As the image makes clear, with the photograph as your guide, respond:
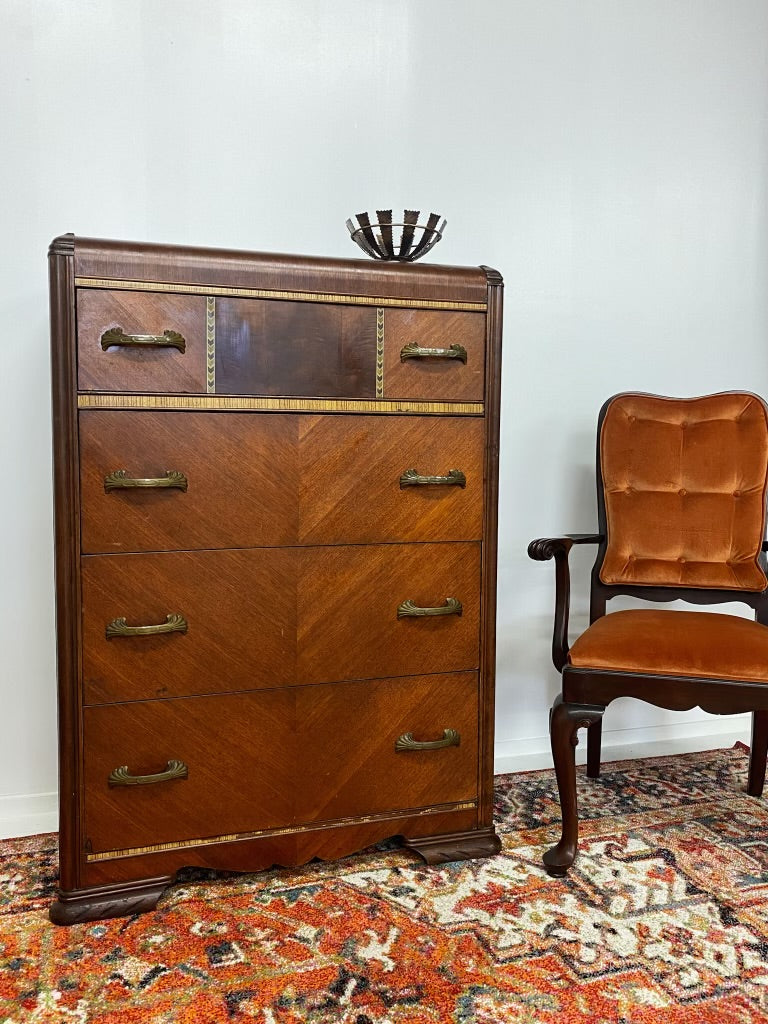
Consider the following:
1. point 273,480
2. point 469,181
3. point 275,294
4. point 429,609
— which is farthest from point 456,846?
point 469,181

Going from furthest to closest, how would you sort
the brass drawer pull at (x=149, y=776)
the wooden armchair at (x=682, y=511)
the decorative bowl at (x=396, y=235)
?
the wooden armchair at (x=682, y=511)
the decorative bowl at (x=396, y=235)
the brass drawer pull at (x=149, y=776)

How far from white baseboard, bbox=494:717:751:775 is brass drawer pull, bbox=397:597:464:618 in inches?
33.3

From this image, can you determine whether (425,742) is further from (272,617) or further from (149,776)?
(149,776)

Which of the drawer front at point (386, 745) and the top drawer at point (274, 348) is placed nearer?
the top drawer at point (274, 348)

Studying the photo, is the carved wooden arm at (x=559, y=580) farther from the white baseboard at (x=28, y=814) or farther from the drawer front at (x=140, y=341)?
the white baseboard at (x=28, y=814)

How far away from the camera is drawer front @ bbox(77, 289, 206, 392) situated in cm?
174

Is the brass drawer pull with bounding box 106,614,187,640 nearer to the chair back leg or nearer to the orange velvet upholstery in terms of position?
the orange velvet upholstery

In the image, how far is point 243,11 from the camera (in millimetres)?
2303

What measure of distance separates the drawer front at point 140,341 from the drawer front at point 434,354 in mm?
435

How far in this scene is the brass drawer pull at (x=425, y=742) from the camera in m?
2.03

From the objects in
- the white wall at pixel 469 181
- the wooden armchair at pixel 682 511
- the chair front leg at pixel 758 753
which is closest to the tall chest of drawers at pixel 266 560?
the wooden armchair at pixel 682 511

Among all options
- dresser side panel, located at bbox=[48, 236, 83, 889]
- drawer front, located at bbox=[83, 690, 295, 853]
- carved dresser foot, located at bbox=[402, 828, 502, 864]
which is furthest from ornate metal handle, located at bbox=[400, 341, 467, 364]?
carved dresser foot, located at bbox=[402, 828, 502, 864]

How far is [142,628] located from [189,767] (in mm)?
337

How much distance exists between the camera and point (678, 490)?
8.01 ft
